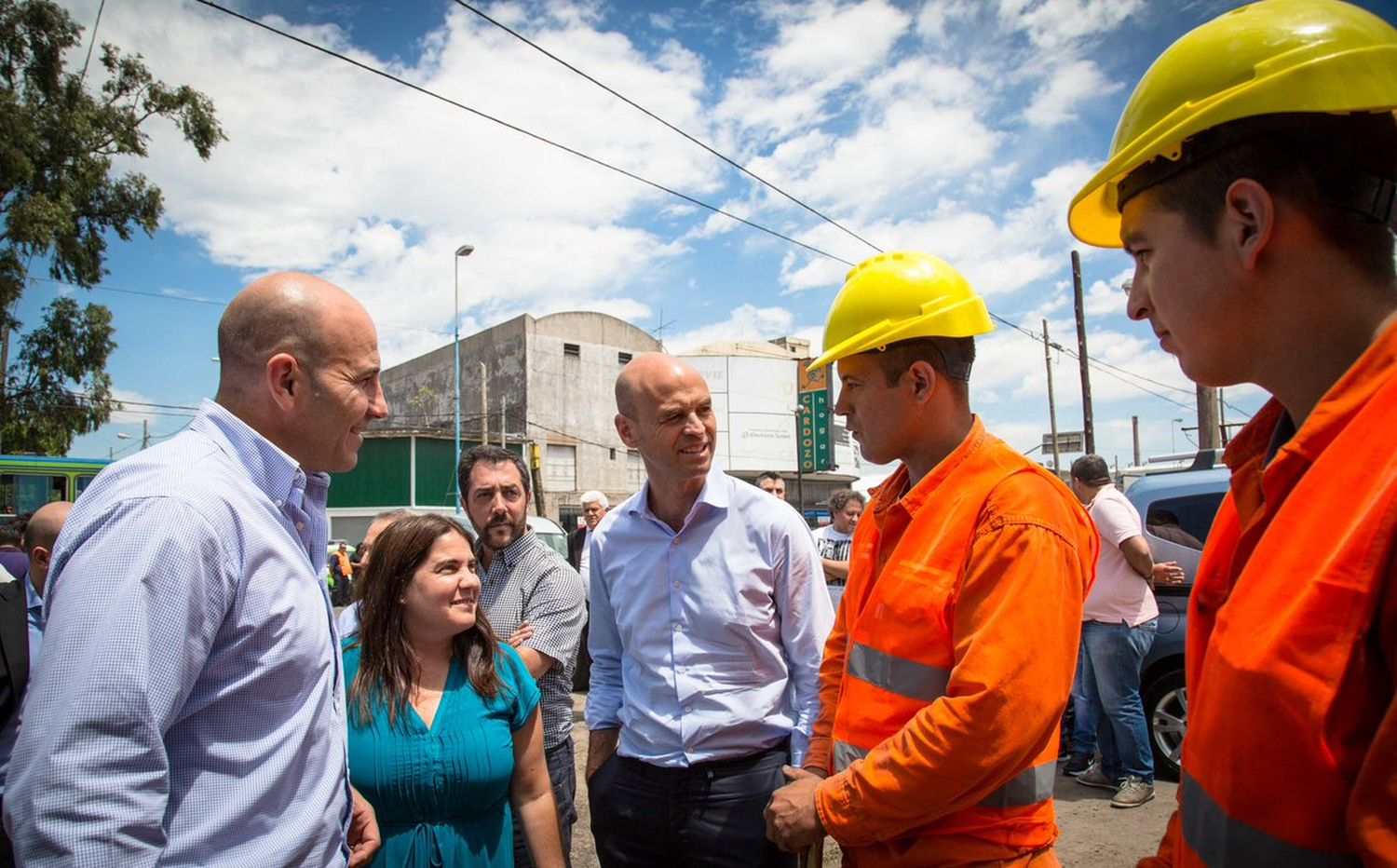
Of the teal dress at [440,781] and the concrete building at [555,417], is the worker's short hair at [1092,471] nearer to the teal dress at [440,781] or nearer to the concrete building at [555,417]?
the teal dress at [440,781]

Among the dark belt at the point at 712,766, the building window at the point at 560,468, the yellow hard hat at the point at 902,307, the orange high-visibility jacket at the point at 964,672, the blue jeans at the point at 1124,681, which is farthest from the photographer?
the building window at the point at 560,468

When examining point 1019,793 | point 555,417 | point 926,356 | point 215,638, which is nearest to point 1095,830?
point 1019,793

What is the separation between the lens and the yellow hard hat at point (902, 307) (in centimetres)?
200

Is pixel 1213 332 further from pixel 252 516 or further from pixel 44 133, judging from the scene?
pixel 44 133

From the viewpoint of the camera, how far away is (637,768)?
2553 mm

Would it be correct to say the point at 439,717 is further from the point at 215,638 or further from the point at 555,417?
the point at 555,417

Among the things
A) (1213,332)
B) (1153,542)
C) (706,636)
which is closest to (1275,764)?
(1213,332)

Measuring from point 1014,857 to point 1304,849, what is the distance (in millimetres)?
960

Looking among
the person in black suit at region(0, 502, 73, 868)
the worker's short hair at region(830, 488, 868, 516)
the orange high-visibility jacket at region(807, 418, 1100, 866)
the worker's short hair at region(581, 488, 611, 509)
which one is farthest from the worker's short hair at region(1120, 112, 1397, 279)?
the worker's short hair at region(581, 488, 611, 509)

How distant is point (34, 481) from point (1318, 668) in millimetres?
19470

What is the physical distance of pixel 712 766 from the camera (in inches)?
96.3

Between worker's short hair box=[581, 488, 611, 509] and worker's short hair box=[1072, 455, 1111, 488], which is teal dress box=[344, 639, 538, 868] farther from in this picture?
worker's short hair box=[581, 488, 611, 509]

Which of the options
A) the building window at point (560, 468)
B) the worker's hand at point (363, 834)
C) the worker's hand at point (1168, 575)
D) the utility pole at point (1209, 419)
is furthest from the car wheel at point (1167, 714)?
the building window at point (560, 468)

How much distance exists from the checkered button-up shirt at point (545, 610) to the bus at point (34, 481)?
15.4 meters
